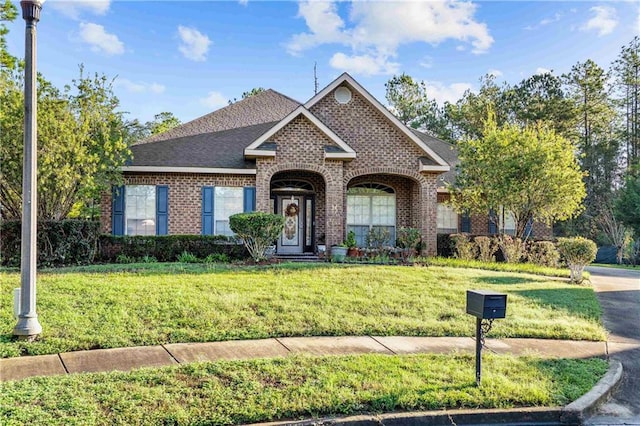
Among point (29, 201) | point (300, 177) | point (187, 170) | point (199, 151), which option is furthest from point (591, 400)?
point (199, 151)

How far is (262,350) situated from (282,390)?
1.56m

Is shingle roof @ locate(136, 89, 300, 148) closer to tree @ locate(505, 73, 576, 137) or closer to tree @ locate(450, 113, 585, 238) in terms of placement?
tree @ locate(450, 113, 585, 238)

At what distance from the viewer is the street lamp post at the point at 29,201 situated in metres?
6.51

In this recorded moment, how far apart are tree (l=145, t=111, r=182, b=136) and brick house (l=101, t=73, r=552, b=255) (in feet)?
53.5

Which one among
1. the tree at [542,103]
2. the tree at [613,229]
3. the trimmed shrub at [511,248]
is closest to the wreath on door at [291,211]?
the trimmed shrub at [511,248]

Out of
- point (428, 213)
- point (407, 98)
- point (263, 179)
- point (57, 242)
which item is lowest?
point (57, 242)

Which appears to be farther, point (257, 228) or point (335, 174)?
point (335, 174)

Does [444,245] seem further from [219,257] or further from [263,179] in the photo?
[219,257]

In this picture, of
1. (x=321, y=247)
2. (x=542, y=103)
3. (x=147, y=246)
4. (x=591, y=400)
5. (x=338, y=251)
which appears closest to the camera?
(x=591, y=400)

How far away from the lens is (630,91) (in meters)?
36.9

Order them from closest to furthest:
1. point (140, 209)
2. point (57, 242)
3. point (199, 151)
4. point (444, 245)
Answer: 1. point (57, 242)
2. point (140, 209)
3. point (199, 151)
4. point (444, 245)

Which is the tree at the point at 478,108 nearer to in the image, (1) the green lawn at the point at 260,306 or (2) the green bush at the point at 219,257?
(2) the green bush at the point at 219,257

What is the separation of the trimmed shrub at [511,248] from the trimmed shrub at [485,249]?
30 cm

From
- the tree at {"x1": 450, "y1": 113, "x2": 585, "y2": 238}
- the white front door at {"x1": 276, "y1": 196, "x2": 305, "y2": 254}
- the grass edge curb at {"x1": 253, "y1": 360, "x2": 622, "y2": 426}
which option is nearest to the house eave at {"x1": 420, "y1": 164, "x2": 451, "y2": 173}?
the tree at {"x1": 450, "y1": 113, "x2": 585, "y2": 238}
